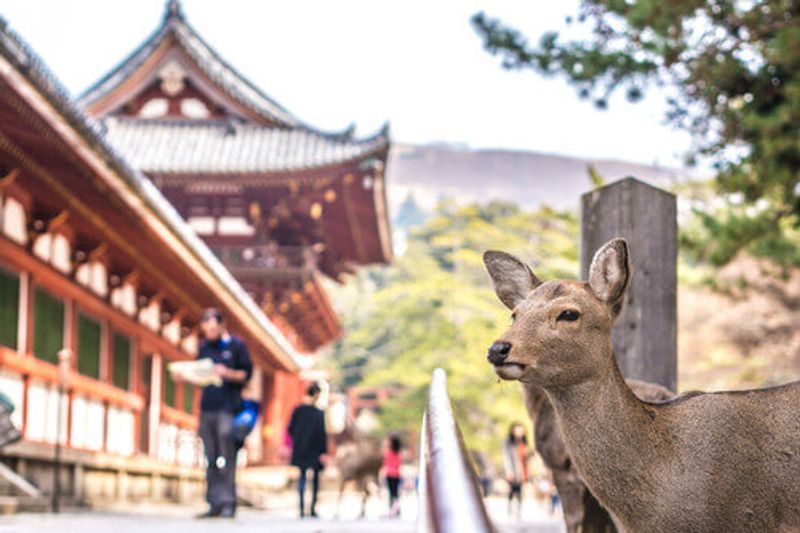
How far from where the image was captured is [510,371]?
3697 mm

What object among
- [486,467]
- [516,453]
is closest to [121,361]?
[516,453]

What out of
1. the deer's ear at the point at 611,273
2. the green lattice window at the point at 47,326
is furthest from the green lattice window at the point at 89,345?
the deer's ear at the point at 611,273

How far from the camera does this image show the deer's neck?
12.3ft

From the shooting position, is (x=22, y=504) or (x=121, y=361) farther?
(x=121, y=361)

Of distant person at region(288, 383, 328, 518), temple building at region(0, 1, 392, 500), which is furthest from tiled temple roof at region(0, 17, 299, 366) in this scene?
distant person at region(288, 383, 328, 518)

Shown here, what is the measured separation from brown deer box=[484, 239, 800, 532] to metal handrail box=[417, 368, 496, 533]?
748 millimetres

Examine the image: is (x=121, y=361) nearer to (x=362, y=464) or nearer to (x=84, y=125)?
(x=362, y=464)

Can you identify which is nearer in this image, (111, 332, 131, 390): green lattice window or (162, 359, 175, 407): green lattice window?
(111, 332, 131, 390): green lattice window

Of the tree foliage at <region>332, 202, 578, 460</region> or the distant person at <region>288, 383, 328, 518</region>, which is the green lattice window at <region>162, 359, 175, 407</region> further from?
the tree foliage at <region>332, 202, 578, 460</region>

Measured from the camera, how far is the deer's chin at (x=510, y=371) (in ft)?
12.1

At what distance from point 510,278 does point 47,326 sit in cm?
1181

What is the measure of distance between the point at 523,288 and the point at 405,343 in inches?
1772

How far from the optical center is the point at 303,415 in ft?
46.0

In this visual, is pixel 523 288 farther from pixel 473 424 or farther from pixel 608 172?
pixel 608 172
